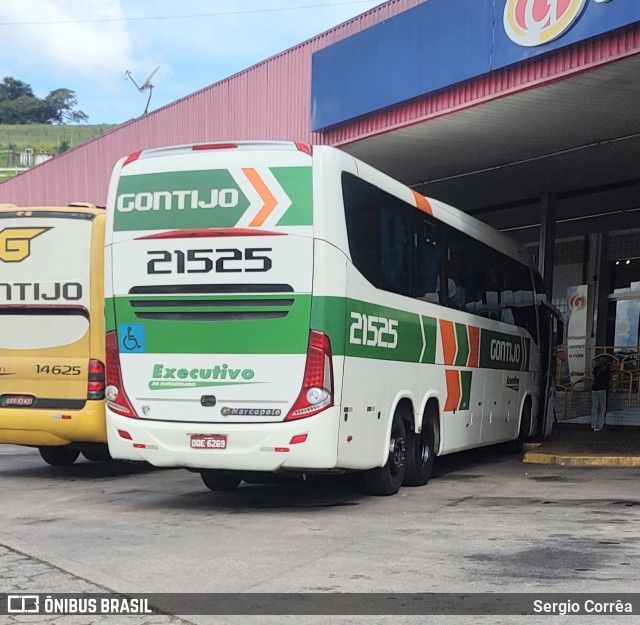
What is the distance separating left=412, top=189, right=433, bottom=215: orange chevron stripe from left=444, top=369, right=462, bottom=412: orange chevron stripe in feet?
7.15

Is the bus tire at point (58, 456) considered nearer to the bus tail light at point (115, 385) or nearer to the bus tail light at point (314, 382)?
the bus tail light at point (115, 385)

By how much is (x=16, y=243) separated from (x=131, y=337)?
117 inches

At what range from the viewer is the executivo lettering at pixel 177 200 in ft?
32.1

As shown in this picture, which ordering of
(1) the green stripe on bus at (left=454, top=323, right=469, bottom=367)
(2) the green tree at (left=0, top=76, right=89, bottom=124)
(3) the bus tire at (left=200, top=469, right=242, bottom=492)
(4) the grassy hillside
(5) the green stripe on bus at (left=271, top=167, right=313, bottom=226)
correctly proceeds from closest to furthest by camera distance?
1. (5) the green stripe on bus at (left=271, top=167, right=313, bottom=226)
2. (3) the bus tire at (left=200, top=469, right=242, bottom=492)
3. (1) the green stripe on bus at (left=454, top=323, right=469, bottom=367)
4. (4) the grassy hillside
5. (2) the green tree at (left=0, top=76, right=89, bottom=124)

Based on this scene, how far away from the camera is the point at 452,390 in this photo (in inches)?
512

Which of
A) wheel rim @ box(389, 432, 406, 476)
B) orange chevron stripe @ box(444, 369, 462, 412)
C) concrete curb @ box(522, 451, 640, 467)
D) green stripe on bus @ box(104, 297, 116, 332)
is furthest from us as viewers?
concrete curb @ box(522, 451, 640, 467)

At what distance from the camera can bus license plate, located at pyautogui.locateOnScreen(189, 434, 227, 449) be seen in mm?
9570

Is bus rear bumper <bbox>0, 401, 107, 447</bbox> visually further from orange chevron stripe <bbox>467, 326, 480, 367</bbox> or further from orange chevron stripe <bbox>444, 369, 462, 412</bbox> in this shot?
orange chevron stripe <bbox>467, 326, 480, 367</bbox>

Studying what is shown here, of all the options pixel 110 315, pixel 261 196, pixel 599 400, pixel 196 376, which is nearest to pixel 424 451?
pixel 196 376

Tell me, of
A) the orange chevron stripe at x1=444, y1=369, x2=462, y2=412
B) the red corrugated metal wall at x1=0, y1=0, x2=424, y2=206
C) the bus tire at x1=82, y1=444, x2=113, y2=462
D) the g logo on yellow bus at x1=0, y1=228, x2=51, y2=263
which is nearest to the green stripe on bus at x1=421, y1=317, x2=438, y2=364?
the orange chevron stripe at x1=444, y1=369, x2=462, y2=412

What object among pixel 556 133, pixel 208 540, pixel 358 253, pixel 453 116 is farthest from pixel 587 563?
pixel 556 133

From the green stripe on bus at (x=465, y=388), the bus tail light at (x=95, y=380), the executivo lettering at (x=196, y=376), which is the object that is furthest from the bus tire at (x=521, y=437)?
the executivo lettering at (x=196, y=376)

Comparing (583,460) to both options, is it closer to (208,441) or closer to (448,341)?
(448,341)

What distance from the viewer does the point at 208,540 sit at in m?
8.06
